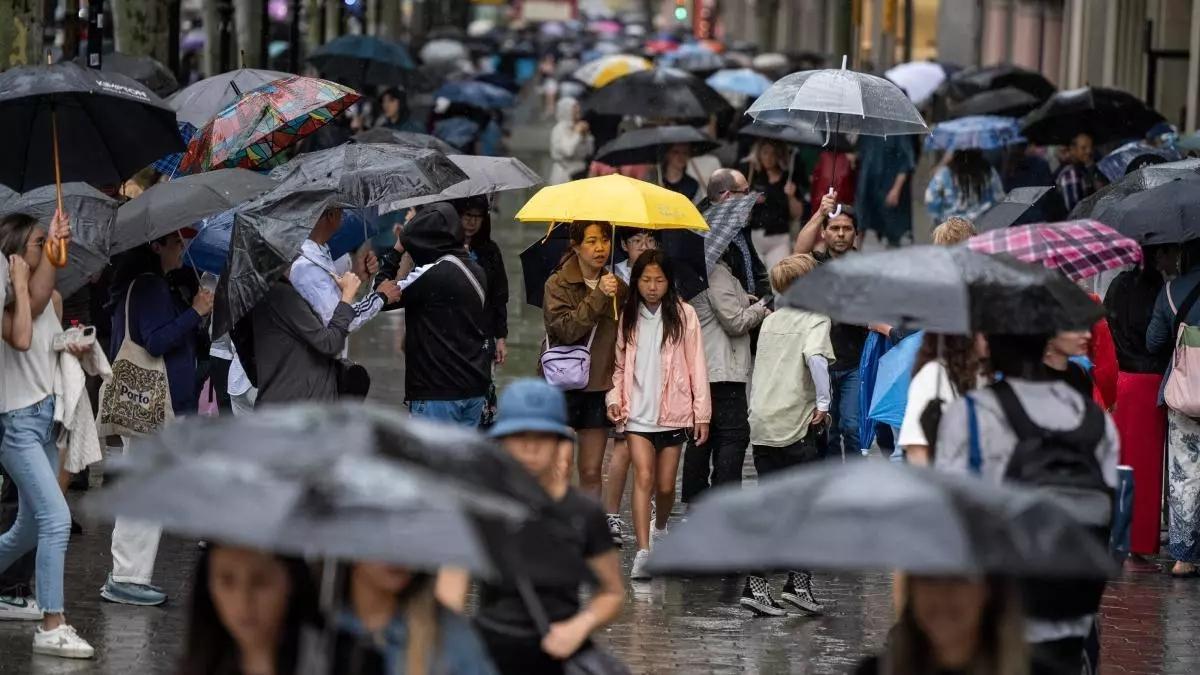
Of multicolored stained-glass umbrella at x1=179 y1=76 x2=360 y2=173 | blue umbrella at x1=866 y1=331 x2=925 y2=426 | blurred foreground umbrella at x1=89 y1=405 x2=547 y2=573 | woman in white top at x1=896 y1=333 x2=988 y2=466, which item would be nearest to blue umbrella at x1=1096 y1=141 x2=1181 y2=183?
multicolored stained-glass umbrella at x1=179 y1=76 x2=360 y2=173

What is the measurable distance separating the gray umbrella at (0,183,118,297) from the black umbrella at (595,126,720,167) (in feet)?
21.8

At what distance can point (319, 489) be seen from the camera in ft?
13.9

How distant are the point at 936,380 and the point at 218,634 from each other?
2865mm

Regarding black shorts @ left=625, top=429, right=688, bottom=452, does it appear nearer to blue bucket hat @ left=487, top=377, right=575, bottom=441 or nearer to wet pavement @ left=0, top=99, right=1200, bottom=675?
wet pavement @ left=0, top=99, right=1200, bottom=675

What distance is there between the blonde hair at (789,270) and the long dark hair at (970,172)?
8.05 m

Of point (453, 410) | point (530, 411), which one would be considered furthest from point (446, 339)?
Result: point (530, 411)

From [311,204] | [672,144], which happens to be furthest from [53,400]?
[672,144]

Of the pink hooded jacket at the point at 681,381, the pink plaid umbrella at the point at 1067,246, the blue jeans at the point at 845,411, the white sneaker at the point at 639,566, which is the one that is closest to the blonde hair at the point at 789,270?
the pink hooded jacket at the point at 681,381

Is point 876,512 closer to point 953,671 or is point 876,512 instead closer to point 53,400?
point 953,671

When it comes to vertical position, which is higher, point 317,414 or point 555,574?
point 317,414

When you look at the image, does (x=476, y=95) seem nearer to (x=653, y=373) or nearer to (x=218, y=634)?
(x=653, y=373)

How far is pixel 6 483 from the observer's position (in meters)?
10.2

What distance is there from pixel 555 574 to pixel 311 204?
4.70 metres

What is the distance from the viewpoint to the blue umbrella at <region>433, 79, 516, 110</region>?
95.5 ft
